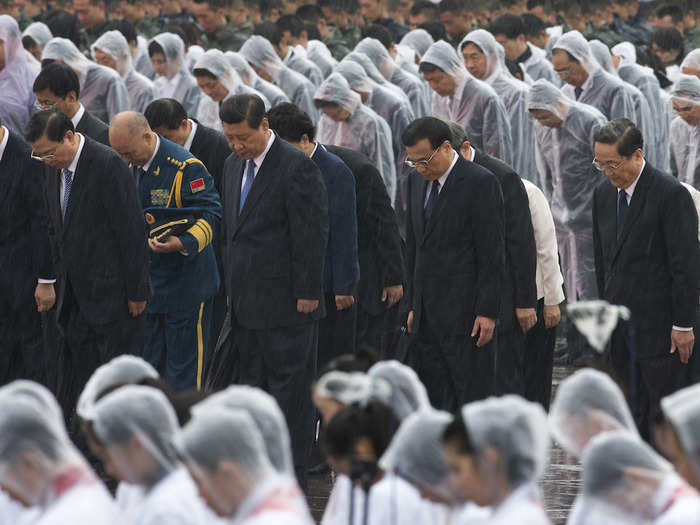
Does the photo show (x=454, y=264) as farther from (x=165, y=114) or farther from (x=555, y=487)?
(x=165, y=114)

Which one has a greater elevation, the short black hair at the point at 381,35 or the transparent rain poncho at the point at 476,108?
the transparent rain poncho at the point at 476,108

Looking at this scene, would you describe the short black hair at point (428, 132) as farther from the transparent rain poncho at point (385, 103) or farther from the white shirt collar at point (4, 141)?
the transparent rain poncho at point (385, 103)

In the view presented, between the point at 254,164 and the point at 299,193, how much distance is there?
11.4 inches

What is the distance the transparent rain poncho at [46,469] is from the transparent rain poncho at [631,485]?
1.32 meters

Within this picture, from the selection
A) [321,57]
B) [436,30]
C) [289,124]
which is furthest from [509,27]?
[289,124]

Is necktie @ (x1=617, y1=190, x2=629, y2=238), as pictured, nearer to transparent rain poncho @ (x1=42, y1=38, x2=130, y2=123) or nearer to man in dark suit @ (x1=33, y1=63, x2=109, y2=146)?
man in dark suit @ (x1=33, y1=63, x2=109, y2=146)

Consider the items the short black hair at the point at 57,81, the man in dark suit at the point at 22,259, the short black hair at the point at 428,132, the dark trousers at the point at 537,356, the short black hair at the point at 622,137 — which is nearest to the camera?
the short black hair at the point at 622,137

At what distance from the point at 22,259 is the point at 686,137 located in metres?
5.70

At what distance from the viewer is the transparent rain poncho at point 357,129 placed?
11617 millimetres

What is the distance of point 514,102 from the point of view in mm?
13820

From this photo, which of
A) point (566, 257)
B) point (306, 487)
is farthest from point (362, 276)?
point (566, 257)

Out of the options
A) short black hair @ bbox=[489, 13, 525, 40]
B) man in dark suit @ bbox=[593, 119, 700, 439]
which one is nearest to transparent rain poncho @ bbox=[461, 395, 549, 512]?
man in dark suit @ bbox=[593, 119, 700, 439]

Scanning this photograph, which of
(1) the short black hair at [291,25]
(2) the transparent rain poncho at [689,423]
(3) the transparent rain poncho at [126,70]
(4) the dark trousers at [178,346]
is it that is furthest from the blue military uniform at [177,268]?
(1) the short black hair at [291,25]

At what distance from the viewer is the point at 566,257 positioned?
41.5 ft
